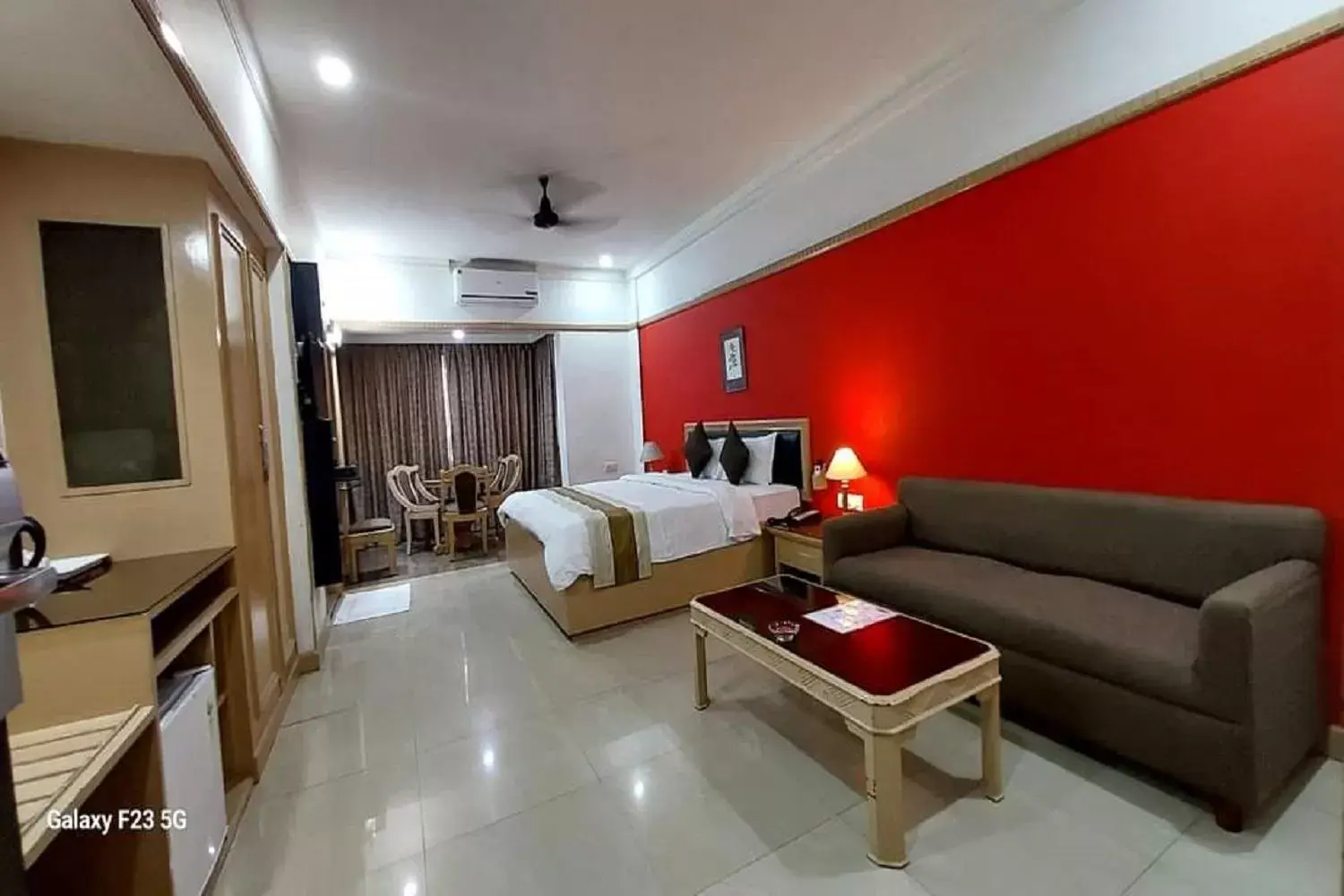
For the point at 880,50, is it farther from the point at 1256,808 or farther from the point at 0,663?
the point at 0,663

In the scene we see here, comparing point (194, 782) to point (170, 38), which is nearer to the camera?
point (170, 38)

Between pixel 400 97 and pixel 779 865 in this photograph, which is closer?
pixel 779 865

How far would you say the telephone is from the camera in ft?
12.6

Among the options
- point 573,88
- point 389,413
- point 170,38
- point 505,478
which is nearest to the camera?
point 170,38

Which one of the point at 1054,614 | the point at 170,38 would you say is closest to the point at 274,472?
the point at 170,38

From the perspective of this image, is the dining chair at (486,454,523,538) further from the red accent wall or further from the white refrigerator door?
the white refrigerator door

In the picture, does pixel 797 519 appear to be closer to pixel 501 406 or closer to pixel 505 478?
pixel 505 478

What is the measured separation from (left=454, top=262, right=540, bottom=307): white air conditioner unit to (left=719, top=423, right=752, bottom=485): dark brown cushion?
2.79 metres

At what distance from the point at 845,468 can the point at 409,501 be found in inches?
204

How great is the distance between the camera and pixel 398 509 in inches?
284

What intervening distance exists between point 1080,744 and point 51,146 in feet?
13.4

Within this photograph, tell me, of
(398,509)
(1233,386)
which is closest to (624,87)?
(1233,386)

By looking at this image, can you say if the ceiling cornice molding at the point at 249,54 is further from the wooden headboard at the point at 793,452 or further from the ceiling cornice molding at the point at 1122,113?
the wooden headboard at the point at 793,452

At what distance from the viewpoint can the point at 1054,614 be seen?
2.09 metres
